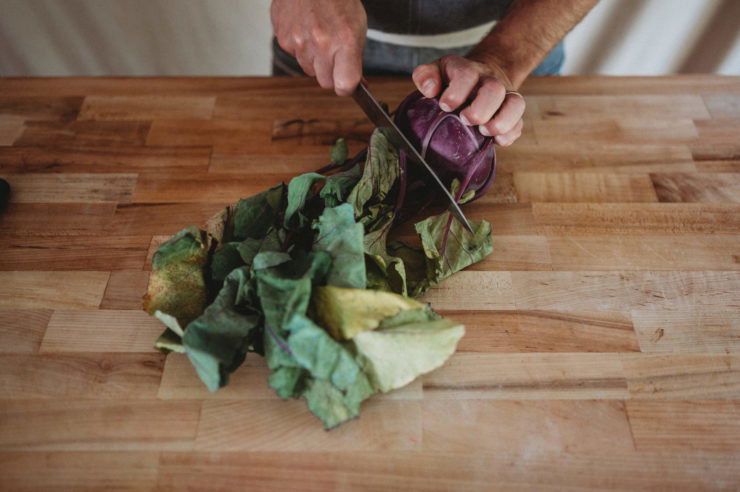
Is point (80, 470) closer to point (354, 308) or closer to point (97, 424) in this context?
point (97, 424)

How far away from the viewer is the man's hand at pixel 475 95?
1.28m

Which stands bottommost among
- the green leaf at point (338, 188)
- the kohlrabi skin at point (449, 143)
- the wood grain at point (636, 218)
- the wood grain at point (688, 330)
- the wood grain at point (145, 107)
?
the wood grain at point (688, 330)

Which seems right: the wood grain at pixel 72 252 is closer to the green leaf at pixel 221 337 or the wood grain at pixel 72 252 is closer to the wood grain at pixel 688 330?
the green leaf at pixel 221 337

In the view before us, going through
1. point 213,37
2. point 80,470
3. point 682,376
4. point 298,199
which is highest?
point 298,199

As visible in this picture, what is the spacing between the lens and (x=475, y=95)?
132 centimetres

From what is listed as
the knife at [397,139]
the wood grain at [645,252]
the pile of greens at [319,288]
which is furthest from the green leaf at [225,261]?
the wood grain at [645,252]

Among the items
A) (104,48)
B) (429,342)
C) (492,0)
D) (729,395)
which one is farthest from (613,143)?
Result: (104,48)

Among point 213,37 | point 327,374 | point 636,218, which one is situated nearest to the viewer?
point 327,374

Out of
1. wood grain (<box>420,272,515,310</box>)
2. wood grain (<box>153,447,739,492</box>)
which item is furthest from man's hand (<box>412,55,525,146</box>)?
wood grain (<box>153,447,739,492</box>)

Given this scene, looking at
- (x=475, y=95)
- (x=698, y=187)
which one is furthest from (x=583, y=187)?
(x=475, y=95)

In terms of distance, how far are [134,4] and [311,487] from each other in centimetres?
264

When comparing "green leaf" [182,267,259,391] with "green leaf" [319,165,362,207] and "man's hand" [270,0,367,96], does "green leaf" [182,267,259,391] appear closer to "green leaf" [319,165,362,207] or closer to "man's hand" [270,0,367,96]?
"green leaf" [319,165,362,207]

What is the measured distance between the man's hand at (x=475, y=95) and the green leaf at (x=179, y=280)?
68 centimetres

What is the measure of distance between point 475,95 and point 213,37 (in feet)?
6.75
